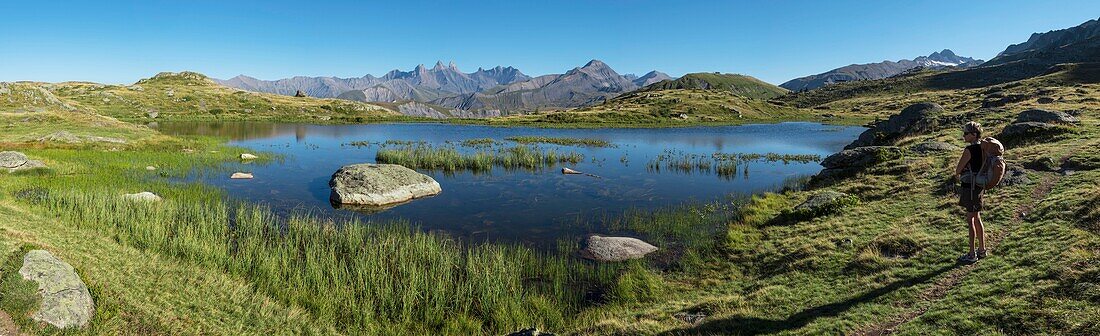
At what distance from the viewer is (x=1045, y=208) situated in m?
17.5

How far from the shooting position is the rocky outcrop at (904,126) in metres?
51.5

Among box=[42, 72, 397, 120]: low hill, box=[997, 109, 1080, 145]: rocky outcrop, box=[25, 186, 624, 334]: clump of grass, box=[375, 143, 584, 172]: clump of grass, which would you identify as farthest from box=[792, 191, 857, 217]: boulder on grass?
box=[42, 72, 397, 120]: low hill

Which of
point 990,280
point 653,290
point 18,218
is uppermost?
point 18,218

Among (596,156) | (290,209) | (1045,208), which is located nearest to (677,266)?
(1045,208)

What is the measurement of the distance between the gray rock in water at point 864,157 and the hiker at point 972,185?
883 inches

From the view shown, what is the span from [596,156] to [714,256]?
4280cm

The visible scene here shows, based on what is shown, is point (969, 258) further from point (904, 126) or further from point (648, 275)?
point (904, 126)

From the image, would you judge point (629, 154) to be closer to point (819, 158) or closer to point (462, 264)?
point (819, 158)

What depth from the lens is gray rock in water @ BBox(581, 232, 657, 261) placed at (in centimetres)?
2152

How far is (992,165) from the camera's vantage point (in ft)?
44.1

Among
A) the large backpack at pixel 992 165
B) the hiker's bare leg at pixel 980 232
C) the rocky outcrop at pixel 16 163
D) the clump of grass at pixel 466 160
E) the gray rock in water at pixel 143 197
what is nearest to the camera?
the large backpack at pixel 992 165

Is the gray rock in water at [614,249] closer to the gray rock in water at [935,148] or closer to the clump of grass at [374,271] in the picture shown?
the clump of grass at [374,271]

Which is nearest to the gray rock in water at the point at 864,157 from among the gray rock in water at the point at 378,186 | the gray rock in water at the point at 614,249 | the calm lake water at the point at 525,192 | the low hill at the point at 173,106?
the calm lake water at the point at 525,192

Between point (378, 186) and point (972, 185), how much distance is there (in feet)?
102
